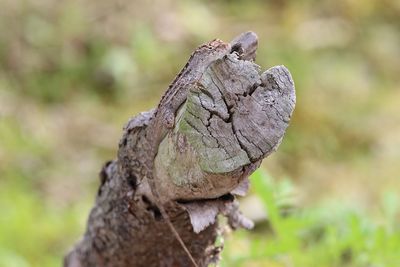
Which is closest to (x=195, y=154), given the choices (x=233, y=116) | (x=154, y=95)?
(x=233, y=116)

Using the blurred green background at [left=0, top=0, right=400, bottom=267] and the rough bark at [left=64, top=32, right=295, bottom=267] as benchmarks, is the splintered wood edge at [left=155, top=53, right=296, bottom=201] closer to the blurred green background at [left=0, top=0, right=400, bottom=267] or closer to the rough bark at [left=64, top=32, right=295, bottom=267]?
the rough bark at [left=64, top=32, right=295, bottom=267]

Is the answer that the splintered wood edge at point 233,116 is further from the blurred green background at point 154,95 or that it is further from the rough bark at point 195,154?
the blurred green background at point 154,95

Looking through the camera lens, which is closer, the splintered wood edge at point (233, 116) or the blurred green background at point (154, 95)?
the splintered wood edge at point (233, 116)

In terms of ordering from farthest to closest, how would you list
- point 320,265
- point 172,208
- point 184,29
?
point 184,29 < point 320,265 < point 172,208

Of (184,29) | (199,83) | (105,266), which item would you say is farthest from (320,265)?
(184,29)

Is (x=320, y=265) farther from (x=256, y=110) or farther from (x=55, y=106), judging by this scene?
(x=55, y=106)

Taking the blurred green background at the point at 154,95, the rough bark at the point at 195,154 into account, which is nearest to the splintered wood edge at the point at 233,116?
the rough bark at the point at 195,154

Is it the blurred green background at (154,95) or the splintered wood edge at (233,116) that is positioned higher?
the blurred green background at (154,95)
